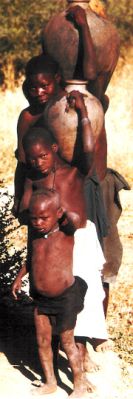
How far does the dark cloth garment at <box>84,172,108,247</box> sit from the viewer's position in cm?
541

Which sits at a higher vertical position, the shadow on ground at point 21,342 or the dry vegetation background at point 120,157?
the shadow on ground at point 21,342

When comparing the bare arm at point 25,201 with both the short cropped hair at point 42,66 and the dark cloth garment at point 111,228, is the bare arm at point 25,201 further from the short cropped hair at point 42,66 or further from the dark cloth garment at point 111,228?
the dark cloth garment at point 111,228

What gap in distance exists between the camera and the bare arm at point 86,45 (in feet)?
16.5

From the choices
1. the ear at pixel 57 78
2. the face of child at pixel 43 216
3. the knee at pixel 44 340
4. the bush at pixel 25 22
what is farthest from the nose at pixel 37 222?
the bush at pixel 25 22

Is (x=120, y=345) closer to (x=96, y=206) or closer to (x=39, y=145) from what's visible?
(x=96, y=206)

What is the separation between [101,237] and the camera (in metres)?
5.55

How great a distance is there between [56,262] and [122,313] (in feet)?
7.01

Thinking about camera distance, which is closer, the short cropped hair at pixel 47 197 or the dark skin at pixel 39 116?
the short cropped hair at pixel 47 197

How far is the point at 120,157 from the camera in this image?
13.4 metres

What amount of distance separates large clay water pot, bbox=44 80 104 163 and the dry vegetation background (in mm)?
1411

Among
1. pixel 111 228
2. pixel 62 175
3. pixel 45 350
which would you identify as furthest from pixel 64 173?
pixel 45 350

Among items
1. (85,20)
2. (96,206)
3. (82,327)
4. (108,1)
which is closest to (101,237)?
(96,206)

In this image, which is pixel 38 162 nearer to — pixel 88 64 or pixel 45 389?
pixel 88 64

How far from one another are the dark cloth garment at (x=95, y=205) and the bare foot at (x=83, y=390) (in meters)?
0.85
